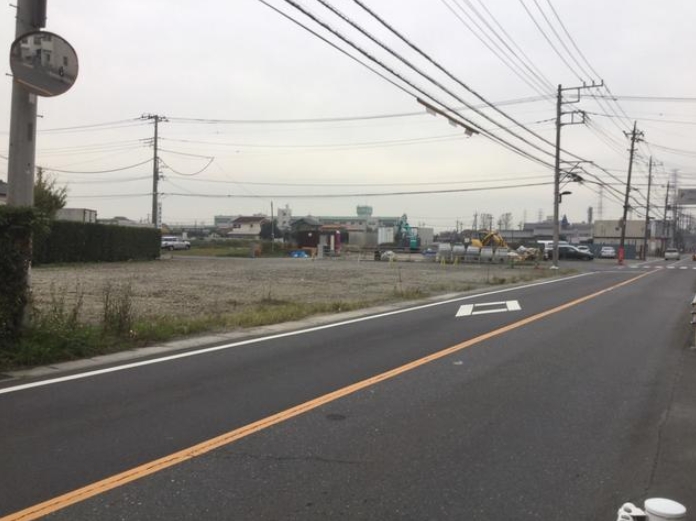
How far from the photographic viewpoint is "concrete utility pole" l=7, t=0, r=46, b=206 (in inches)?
350

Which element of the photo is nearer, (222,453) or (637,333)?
(222,453)

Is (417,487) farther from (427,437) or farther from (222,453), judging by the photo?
(222,453)

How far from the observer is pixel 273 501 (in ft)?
13.4

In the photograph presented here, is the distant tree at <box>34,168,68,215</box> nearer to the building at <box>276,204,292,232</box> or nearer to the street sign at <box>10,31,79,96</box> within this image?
the street sign at <box>10,31,79,96</box>

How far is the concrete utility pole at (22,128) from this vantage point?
8.89 m

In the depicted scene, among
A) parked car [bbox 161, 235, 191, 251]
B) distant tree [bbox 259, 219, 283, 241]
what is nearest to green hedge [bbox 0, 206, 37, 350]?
parked car [bbox 161, 235, 191, 251]

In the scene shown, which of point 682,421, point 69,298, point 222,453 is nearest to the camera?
point 222,453

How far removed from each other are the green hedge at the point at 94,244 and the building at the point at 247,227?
318 ft

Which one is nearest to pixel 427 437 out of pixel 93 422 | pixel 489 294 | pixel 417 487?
pixel 417 487

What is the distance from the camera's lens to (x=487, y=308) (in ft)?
53.5

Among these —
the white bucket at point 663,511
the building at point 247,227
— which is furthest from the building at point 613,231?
the white bucket at point 663,511

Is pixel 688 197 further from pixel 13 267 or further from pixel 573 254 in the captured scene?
pixel 13 267

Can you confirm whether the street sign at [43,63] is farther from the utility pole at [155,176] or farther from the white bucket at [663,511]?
the utility pole at [155,176]

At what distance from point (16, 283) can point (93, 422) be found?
353 cm
